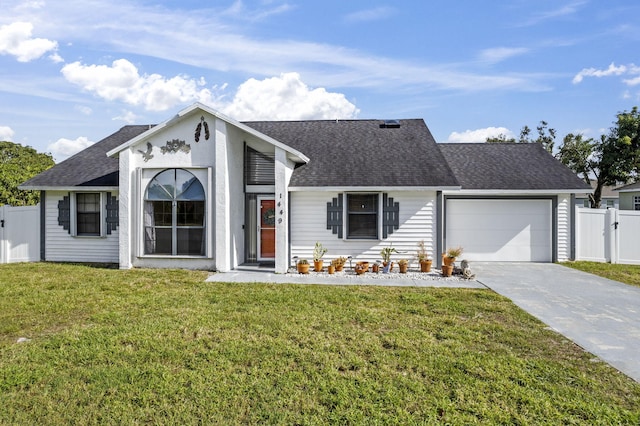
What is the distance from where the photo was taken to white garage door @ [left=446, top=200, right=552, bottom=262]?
12672 mm

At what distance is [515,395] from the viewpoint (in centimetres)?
372

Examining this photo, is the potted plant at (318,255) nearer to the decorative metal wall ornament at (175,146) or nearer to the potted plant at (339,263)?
the potted plant at (339,263)

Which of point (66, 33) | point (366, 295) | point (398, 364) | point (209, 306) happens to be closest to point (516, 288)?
point (366, 295)

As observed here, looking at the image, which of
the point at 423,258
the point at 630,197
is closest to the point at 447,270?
the point at 423,258

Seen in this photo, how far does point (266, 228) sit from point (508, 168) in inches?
373

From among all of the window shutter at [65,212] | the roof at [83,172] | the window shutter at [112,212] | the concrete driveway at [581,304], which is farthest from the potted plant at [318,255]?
the window shutter at [65,212]

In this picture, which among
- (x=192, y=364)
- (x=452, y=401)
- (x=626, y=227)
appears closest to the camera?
(x=452, y=401)

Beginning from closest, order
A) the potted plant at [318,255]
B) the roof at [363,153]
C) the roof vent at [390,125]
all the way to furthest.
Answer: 1. the potted plant at [318,255]
2. the roof at [363,153]
3. the roof vent at [390,125]

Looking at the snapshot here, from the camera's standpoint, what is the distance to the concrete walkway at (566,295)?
5.25 m

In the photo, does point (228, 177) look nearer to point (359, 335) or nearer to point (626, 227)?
point (359, 335)

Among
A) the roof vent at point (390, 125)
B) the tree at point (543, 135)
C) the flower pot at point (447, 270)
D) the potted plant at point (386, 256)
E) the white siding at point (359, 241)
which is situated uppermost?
the tree at point (543, 135)

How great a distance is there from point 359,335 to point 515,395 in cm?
221

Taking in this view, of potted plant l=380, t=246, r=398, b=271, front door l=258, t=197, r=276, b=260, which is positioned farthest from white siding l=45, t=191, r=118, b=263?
potted plant l=380, t=246, r=398, b=271

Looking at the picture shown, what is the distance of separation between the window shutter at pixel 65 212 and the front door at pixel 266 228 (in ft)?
21.5
